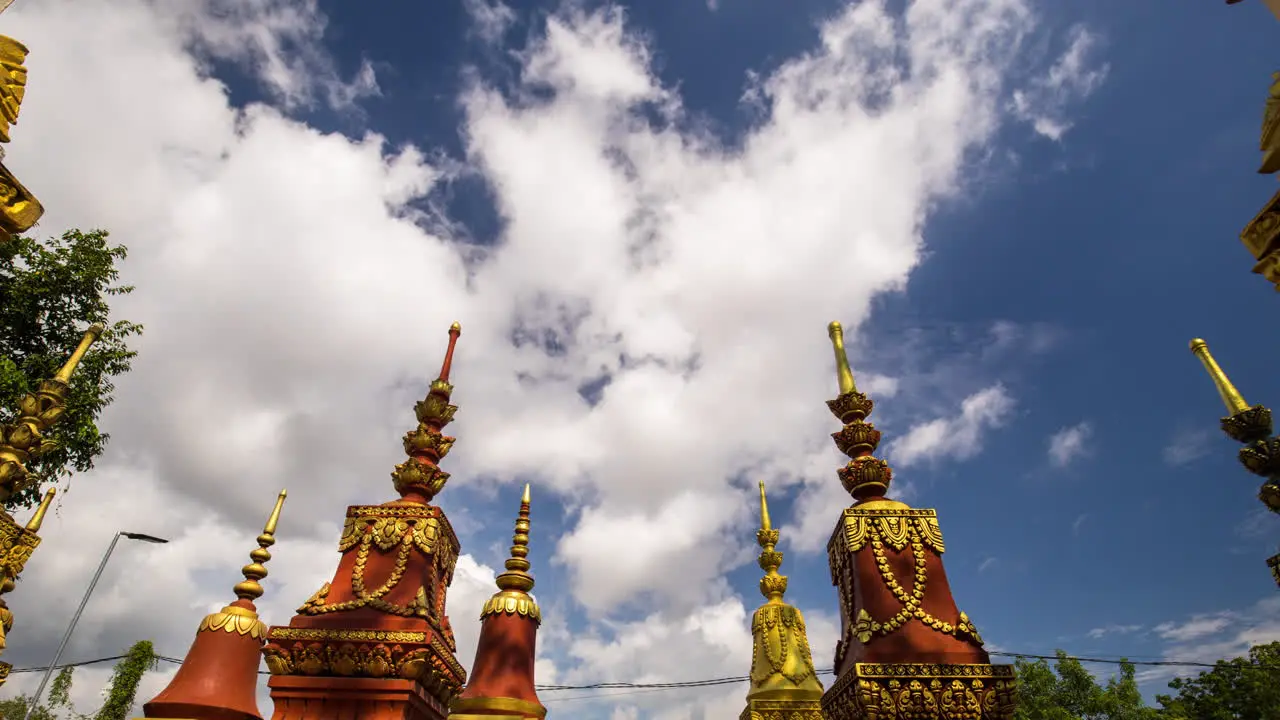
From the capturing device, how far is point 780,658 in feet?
25.3

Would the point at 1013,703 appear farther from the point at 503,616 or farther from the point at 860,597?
the point at 503,616

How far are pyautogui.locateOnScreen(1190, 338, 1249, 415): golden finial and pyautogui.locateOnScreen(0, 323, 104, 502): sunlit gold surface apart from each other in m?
15.2

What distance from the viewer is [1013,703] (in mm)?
6047

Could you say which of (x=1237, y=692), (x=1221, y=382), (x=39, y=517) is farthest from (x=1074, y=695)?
(x=39, y=517)

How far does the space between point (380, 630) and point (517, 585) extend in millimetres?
1487

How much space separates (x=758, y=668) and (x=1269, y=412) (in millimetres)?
7940

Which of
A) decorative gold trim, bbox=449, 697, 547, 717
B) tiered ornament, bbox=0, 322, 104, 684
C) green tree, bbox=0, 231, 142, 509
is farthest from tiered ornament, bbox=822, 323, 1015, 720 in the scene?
green tree, bbox=0, 231, 142, 509

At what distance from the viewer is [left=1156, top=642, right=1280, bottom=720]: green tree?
112ft

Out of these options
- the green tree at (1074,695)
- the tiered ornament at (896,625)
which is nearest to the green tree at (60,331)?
the tiered ornament at (896,625)

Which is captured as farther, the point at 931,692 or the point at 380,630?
the point at 380,630

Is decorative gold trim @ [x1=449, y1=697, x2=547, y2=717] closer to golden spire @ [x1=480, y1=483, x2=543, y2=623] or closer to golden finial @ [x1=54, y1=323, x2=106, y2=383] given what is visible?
golden spire @ [x1=480, y1=483, x2=543, y2=623]

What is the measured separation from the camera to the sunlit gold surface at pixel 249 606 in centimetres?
770

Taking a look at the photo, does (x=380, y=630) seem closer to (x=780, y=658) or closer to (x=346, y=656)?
(x=346, y=656)

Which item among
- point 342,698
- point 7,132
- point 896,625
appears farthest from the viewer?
point 342,698
